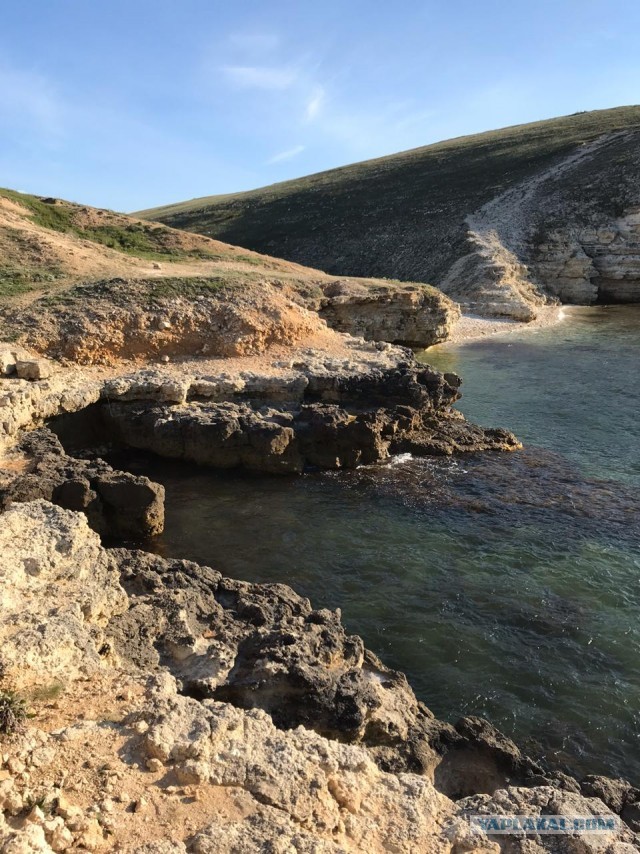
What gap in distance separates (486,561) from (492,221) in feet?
190

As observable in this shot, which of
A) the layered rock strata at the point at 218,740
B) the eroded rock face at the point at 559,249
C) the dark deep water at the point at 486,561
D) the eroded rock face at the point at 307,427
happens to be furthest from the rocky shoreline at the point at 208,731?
the eroded rock face at the point at 559,249

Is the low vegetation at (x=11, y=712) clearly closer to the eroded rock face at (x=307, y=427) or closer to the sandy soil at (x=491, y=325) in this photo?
the eroded rock face at (x=307, y=427)

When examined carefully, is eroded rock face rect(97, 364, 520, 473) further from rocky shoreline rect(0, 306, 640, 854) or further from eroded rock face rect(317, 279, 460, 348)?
eroded rock face rect(317, 279, 460, 348)

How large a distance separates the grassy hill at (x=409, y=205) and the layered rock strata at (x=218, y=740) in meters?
52.6

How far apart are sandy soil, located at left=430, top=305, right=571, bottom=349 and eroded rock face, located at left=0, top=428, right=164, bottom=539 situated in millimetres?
29065

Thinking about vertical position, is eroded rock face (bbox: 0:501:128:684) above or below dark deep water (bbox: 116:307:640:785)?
above

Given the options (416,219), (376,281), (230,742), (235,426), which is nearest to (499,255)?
(416,219)

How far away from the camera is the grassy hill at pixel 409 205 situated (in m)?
65.2

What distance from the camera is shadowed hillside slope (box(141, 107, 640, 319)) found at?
55.8 metres

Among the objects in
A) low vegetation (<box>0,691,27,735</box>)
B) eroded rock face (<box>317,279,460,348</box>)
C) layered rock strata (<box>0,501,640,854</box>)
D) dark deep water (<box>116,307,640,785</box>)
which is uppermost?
eroded rock face (<box>317,279,460,348</box>)

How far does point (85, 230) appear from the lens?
3778cm

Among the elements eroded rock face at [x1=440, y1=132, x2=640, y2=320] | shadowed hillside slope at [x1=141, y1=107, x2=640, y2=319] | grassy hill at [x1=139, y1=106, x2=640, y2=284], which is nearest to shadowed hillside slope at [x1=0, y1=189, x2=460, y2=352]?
eroded rock face at [x1=440, y1=132, x2=640, y2=320]

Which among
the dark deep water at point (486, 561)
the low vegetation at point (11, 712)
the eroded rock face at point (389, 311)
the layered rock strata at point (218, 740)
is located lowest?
the dark deep water at point (486, 561)

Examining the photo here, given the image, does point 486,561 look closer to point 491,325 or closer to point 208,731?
point 208,731
